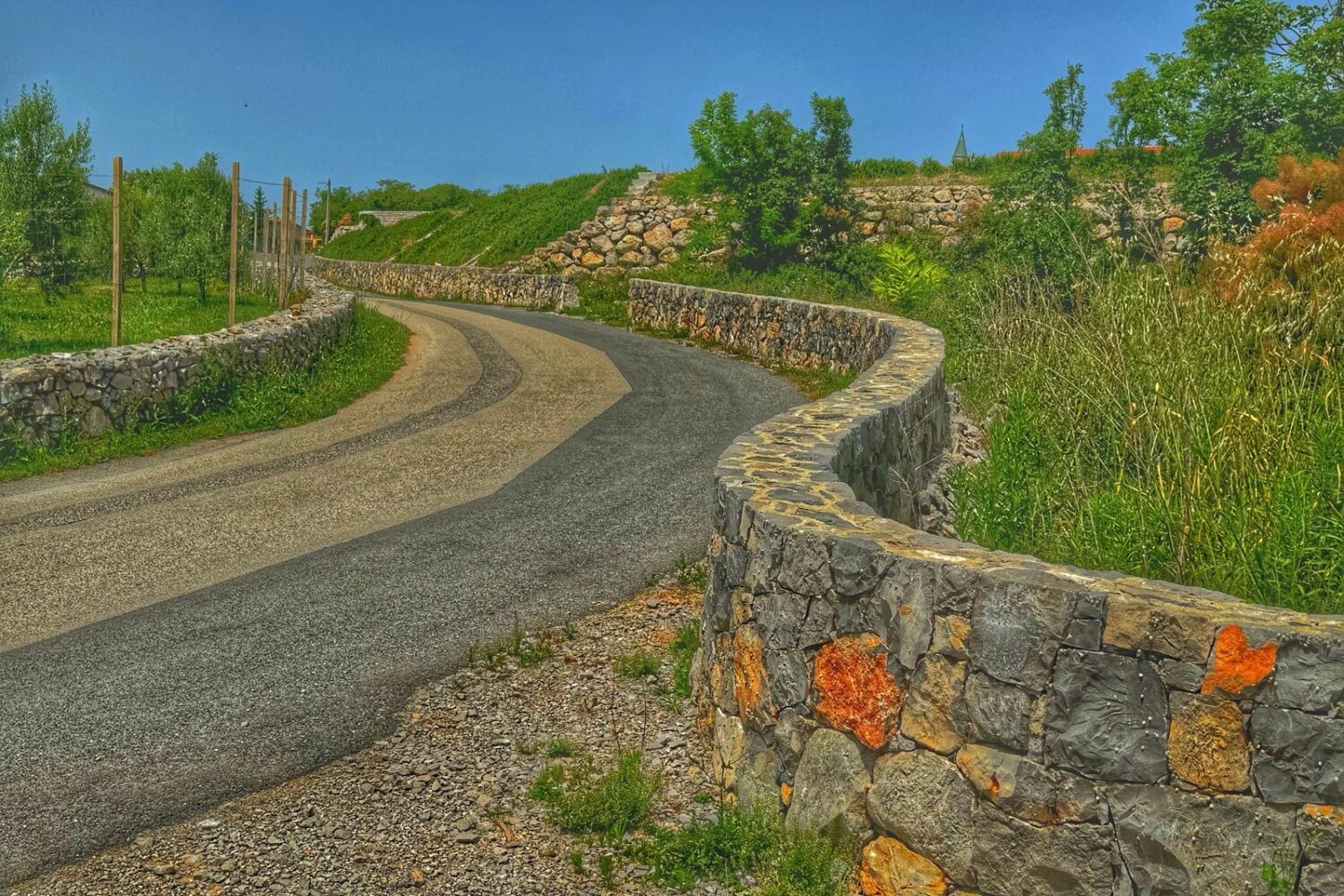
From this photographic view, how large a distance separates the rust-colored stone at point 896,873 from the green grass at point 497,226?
37607 millimetres

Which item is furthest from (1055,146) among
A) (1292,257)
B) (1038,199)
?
(1292,257)

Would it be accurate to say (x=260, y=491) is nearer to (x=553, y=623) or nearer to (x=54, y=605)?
(x=54, y=605)

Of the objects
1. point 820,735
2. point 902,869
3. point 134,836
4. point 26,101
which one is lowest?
point 134,836

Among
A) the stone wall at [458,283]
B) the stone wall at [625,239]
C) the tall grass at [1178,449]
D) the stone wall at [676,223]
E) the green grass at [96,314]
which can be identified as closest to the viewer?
the tall grass at [1178,449]

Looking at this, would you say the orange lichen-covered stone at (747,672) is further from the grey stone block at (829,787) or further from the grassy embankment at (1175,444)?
the grassy embankment at (1175,444)

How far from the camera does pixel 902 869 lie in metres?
4.14

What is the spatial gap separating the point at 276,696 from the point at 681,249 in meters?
32.0

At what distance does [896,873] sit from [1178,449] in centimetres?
306

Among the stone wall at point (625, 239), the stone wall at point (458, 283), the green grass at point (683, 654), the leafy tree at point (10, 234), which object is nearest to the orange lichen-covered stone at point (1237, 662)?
the green grass at point (683, 654)

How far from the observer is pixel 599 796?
4.93 meters

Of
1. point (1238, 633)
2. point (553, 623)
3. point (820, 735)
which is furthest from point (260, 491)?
point (1238, 633)

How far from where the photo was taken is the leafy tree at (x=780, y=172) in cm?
2567

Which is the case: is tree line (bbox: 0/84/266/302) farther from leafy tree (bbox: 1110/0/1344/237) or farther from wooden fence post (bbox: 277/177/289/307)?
leafy tree (bbox: 1110/0/1344/237)

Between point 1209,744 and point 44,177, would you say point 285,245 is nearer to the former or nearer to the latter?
point 44,177
